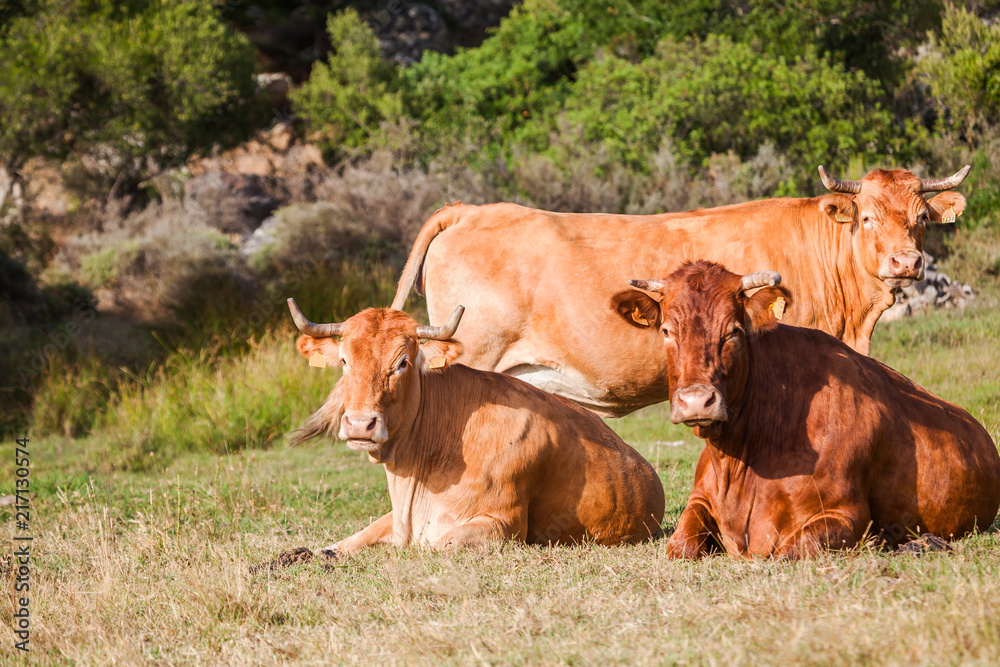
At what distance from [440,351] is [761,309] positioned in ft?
6.60

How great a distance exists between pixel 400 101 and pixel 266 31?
34.2 ft

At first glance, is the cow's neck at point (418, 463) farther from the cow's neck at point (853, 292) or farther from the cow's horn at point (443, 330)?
the cow's neck at point (853, 292)

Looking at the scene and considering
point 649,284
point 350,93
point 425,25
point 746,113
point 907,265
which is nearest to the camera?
point 649,284

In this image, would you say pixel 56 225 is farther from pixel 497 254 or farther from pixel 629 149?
pixel 497 254

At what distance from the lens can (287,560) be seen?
5.81 metres

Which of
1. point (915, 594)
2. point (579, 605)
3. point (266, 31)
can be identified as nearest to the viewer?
point (915, 594)

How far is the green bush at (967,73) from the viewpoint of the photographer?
20672mm

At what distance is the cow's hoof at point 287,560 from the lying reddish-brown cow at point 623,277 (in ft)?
7.35

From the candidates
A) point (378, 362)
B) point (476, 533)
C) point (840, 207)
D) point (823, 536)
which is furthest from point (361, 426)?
point (840, 207)

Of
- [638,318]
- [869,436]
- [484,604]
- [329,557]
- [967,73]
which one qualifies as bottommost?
[329,557]

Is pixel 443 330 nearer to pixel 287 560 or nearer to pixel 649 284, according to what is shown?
pixel 649 284

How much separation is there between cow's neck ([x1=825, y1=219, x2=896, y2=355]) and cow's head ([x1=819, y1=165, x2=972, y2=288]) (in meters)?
0.07

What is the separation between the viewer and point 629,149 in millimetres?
Result: 22109

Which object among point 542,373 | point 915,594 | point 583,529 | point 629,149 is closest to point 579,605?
point 915,594
